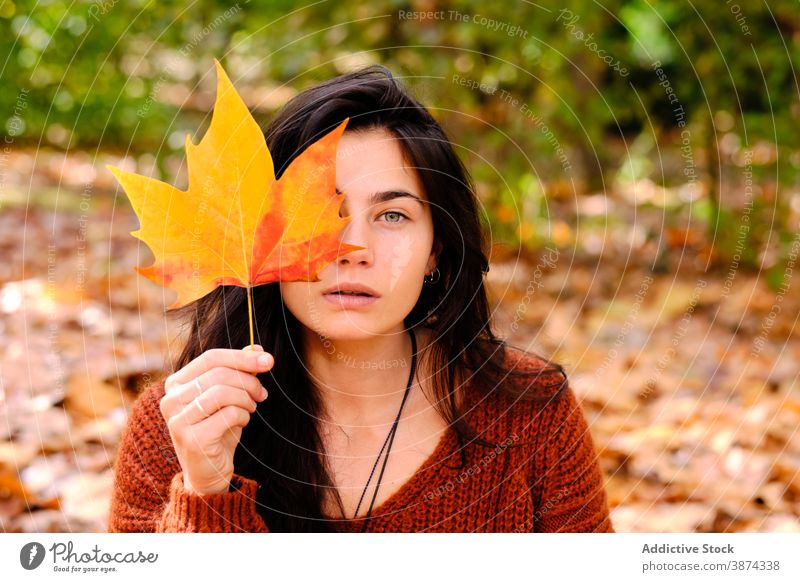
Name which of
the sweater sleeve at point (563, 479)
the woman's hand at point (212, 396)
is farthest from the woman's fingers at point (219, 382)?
the sweater sleeve at point (563, 479)

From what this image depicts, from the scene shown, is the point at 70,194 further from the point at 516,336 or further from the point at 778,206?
the point at 778,206

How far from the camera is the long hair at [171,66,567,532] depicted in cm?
138

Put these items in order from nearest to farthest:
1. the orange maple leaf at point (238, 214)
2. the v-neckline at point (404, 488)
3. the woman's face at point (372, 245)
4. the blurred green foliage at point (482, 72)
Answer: the orange maple leaf at point (238, 214)
the woman's face at point (372, 245)
the v-neckline at point (404, 488)
the blurred green foliage at point (482, 72)

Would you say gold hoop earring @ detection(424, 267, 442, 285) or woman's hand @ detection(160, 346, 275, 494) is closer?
woman's hand @ detection(160, 346, 275, 494)

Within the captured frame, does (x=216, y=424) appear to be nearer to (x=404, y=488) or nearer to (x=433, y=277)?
(x=404, y=488)

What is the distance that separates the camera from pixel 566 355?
2.88 metres

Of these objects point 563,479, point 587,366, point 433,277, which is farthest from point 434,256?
point 587,366

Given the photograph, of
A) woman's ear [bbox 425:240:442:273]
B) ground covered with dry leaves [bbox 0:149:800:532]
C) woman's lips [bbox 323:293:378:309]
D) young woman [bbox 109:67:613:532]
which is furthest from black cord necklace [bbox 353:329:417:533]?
ground covered with dry leaves [bbox 0:149:800:532]

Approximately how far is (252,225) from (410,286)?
11.7 inches

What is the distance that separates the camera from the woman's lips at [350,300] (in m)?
1.32

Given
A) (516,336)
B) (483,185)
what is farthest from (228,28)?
(516,336)

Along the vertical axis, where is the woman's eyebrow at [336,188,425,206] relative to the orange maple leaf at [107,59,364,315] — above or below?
above

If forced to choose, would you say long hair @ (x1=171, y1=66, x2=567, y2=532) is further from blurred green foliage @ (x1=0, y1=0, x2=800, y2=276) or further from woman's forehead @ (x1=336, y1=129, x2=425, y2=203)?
blurred green foliage @ (x1=0, y1=0, x2=800, y2=276)

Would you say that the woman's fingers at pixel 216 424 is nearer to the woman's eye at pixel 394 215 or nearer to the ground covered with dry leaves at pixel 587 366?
the woman's eye at pixel 394 215
